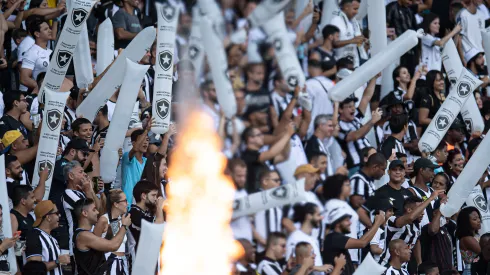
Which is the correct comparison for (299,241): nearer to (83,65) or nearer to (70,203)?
(70,203)

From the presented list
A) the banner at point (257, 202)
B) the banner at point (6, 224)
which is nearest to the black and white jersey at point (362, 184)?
the banner at point (6, 224)

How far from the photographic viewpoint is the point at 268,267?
5.33 metres

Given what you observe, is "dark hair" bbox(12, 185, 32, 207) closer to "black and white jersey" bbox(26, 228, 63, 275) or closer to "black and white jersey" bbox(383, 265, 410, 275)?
"black and white jersey" bbox(26, 228, 63, 275)

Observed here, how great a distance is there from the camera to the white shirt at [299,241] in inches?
207

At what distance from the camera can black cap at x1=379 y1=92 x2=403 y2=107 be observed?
11.9 m

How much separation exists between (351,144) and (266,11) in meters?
6.00

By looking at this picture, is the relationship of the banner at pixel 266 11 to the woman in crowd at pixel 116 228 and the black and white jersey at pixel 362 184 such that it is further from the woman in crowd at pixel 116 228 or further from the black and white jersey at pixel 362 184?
the black and white jersey at pixel 362 184

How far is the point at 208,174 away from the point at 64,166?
4.25 m

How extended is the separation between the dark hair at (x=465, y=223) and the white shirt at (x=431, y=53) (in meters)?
3.72

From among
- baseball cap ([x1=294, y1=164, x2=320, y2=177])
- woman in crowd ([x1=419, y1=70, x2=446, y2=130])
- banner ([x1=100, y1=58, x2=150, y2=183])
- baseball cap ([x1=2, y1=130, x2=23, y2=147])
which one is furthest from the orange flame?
woman in crowd ([x1=419, y1=70, x2=446, y2=130])

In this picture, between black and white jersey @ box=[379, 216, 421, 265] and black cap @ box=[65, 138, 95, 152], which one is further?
black and white jersey @ box=[379, 216, 421, 265]

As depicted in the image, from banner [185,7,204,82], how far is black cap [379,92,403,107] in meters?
7.66

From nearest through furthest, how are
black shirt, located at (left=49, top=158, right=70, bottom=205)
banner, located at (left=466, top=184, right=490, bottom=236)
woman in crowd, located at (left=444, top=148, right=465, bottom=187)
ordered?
black shirt, located at (left=49, top=158, right=70, bottom=205)
banner, located at (left=466, top=184, right=490, bottom=236)
woman in crowd, located at (left=444, top=148, right=465, bottom=187)

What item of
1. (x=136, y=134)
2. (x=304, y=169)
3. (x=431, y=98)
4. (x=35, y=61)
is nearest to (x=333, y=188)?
(x=304, y=169)
